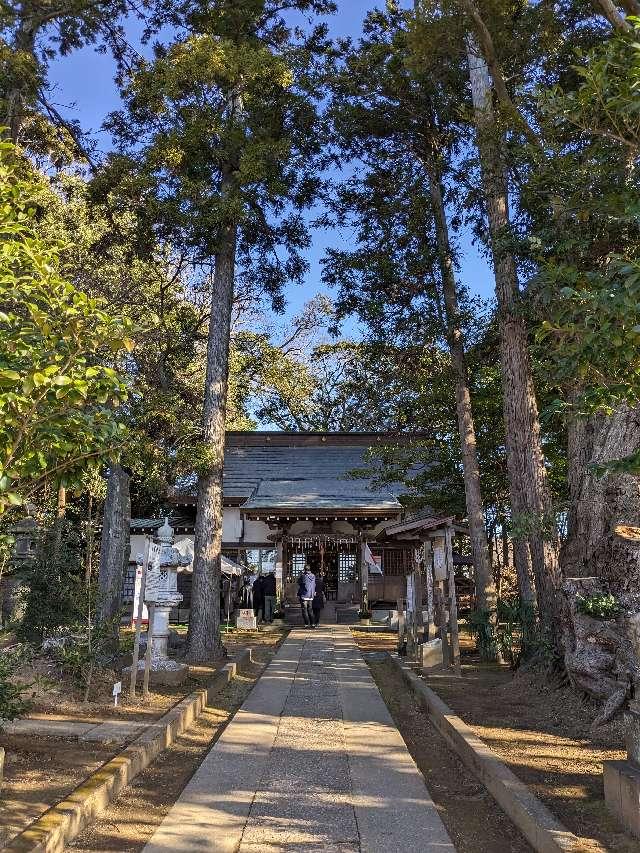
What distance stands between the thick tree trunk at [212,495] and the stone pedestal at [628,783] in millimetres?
7583

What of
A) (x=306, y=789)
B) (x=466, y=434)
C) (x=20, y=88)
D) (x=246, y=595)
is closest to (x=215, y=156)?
(x=20, y=88)

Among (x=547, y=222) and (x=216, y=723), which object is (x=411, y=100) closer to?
(x=547, y=222)

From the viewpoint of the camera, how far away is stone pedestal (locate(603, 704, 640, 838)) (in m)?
3.66

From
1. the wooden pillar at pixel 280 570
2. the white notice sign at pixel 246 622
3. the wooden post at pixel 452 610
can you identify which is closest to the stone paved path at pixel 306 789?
the wooden post at pixel 452 610

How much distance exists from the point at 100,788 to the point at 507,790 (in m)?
2.55

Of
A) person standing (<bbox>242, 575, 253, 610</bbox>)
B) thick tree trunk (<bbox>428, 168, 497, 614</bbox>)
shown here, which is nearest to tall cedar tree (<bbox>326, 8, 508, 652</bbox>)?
thick tree trunk (<bbox>428, 168, 497, 614</bbox>)

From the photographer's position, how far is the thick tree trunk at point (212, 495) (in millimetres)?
10797

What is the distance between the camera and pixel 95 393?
14.3 ft

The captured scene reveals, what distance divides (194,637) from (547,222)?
8.22m

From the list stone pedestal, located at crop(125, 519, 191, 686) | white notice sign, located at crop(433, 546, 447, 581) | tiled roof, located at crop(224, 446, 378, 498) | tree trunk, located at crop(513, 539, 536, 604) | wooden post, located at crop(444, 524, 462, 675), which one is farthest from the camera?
tiled roof, located at crop(224, 446, 378, 498)

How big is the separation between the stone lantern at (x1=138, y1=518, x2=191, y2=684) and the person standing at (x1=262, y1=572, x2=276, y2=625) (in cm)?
1066

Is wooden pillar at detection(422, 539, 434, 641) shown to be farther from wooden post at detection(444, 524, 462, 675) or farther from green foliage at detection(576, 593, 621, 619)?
green foliage at detection(576, 593, 621, 619)

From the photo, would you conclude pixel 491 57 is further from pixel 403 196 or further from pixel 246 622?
pixel 246 622

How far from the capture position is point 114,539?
30.9ft
